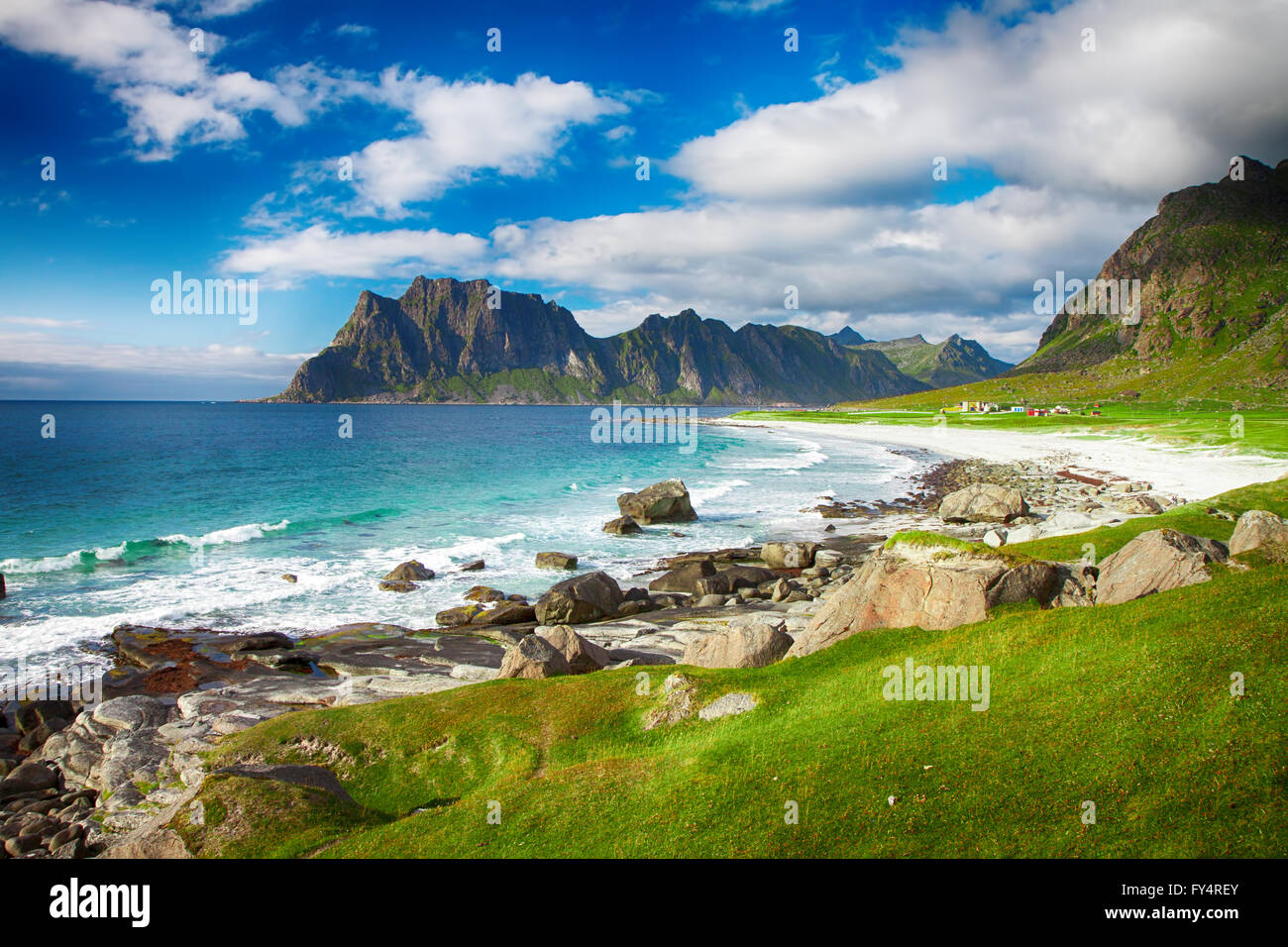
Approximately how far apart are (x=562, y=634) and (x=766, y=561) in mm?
24042

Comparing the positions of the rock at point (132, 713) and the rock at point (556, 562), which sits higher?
the rock at point (556, 562)

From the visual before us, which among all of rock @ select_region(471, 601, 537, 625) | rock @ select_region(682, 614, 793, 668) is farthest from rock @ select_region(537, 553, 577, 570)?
rock @ select_region(682, 614, 793, 668)

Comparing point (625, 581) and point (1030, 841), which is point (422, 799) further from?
point (625, 581)

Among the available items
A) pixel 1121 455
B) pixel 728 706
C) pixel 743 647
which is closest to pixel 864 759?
pixel 728 706

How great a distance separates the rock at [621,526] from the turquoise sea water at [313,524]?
47.3 inches

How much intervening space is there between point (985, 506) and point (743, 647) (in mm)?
41469

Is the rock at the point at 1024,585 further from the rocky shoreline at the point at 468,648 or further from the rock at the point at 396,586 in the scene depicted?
A: the rock at the point at 396,586

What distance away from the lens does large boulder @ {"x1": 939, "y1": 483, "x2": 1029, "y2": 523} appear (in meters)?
→ 52.8

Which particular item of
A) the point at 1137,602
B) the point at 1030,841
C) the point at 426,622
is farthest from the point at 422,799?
the point at 426,622

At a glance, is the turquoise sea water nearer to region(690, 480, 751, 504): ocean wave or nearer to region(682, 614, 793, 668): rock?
region(690, 480, 751, 504): ocean wave

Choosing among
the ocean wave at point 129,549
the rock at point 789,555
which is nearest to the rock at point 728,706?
the rock at point 789,555

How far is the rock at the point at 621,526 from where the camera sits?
56.1m

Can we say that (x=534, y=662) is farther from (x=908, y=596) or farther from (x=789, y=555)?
(x=789, y=555)
